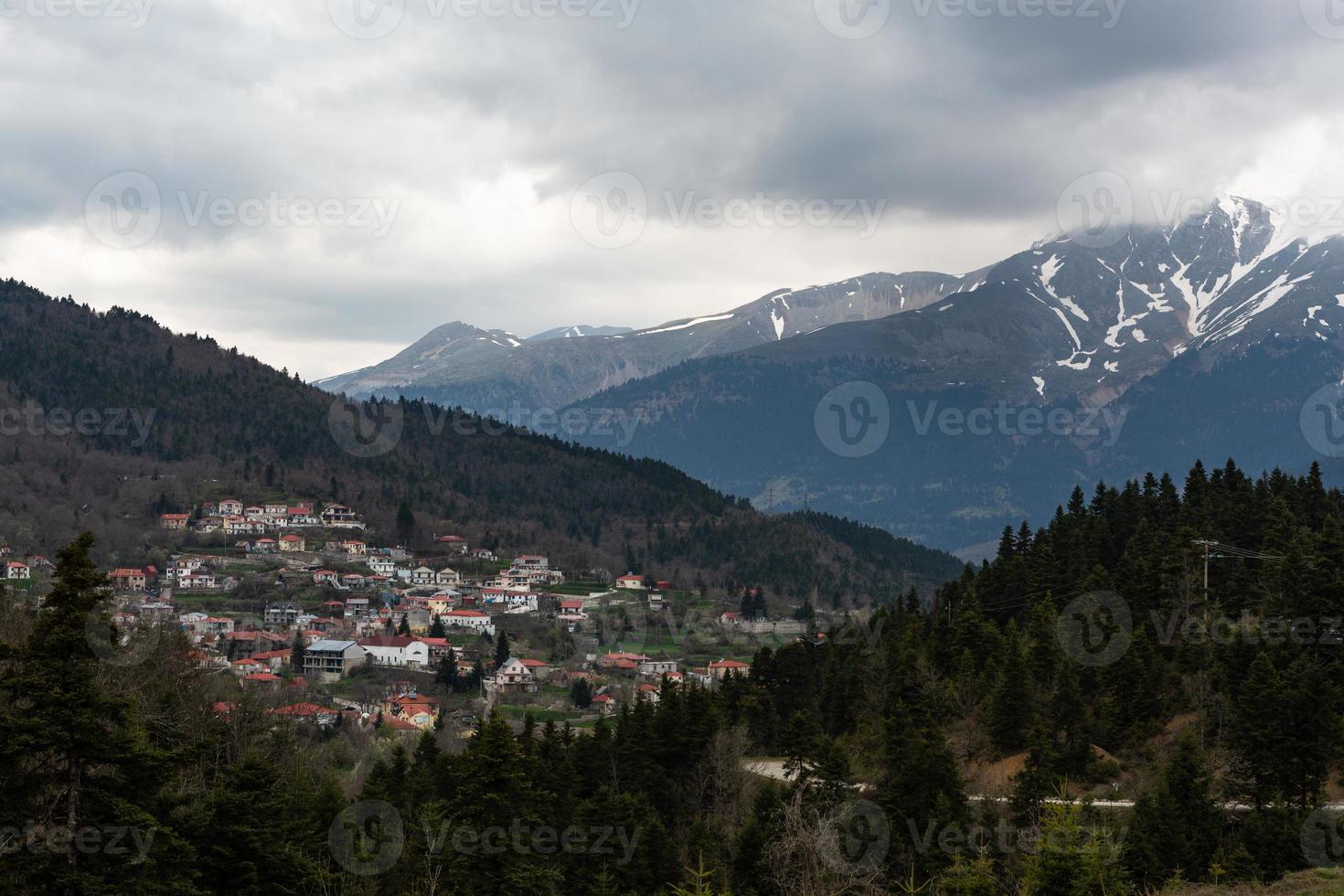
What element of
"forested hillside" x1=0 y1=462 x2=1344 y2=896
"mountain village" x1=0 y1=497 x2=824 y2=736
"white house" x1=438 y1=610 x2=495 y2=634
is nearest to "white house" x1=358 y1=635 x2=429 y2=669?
"mountain village" x1=0 y1=497 x2=824 y2=736

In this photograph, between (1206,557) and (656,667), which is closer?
(1206,557)

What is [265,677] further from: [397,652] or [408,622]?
[408,622]

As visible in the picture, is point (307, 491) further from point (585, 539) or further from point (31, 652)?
point (31, 652)

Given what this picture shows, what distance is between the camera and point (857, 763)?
174 ft

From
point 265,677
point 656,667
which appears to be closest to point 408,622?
point 656,667

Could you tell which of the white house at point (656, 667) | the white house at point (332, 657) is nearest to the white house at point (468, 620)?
the white house at point (332, 657)

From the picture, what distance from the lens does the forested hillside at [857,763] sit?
2012 cm

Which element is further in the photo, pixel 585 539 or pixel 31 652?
pixel 585 539

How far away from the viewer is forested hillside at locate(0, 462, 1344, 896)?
20125 mm

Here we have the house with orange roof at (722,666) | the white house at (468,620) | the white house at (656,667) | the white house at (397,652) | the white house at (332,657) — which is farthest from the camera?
the white house at (468,620)

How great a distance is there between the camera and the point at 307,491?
602ft

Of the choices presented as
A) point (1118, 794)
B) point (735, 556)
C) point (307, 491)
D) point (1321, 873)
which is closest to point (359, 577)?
point (307, 491)

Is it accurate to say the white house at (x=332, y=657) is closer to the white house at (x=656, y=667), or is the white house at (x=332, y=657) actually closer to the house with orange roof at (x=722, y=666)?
the white house at (x=656, y=667)

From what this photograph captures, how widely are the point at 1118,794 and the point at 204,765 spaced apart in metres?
29.5
